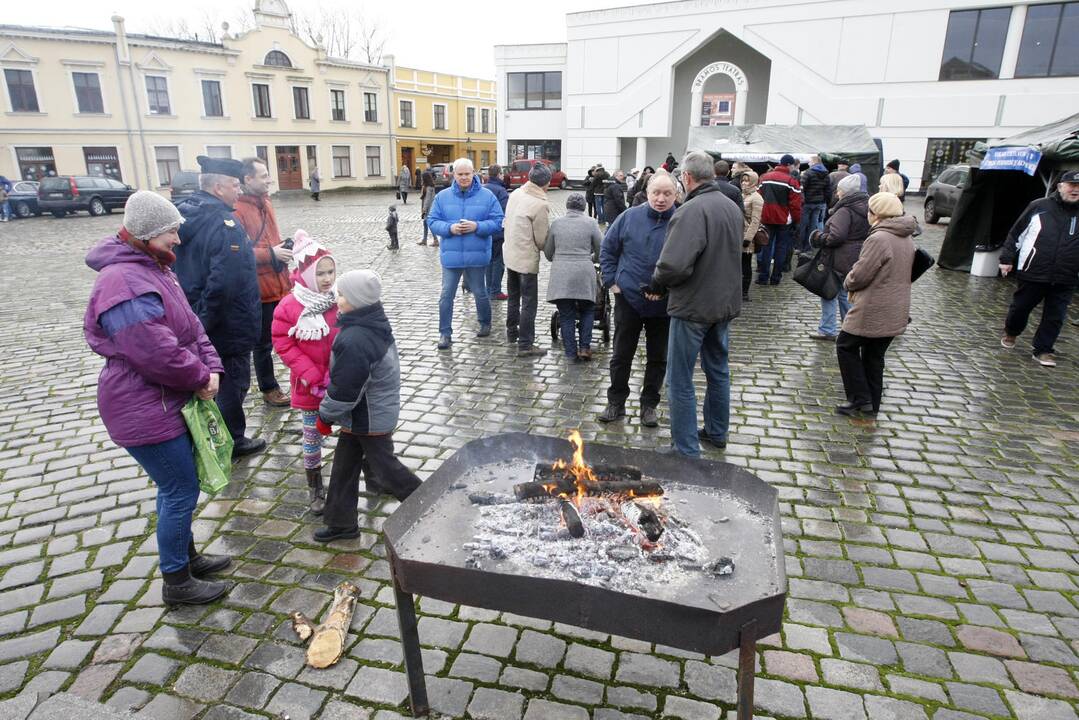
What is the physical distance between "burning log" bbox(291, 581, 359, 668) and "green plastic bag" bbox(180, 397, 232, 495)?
0.80 meters

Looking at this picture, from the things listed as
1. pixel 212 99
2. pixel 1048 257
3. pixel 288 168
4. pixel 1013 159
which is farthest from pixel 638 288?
pixel 288 168

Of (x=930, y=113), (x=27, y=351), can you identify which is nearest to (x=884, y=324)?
(x=27, y=351)

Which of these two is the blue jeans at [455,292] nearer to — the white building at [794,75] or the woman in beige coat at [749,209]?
the woman in beige coat at [749,209]

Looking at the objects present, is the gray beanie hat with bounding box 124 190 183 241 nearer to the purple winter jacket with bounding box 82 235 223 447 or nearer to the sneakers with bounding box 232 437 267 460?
the purple winter jacket with bounding box 82 235 223 447

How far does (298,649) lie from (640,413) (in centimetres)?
359

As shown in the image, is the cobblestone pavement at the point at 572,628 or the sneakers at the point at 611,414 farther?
the sneakers at the point at 611,414

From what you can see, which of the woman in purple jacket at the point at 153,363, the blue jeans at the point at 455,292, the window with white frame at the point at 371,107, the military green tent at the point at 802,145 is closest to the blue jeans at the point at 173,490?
the woman in purple jacket at the point at 153,363

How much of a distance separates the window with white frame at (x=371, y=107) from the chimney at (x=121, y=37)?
1387 cm

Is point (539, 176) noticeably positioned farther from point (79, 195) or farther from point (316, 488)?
point (79, 195)

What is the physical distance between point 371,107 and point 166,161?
1348 centimetres

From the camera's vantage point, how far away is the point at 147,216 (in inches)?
122

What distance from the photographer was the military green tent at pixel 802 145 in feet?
51.3

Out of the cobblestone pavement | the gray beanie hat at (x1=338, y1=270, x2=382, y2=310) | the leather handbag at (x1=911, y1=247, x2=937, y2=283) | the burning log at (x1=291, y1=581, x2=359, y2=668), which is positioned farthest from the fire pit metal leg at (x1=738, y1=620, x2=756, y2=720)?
the leather handbag at (x1=911, y1=247, x2=937, y2=283)

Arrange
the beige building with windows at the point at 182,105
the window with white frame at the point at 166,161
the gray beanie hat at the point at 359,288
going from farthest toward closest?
1. the window with white frame at the point at 166,161
2. the beige building with windows at the point at 182,105
3. the gray beanie hat at the point at 359,288
